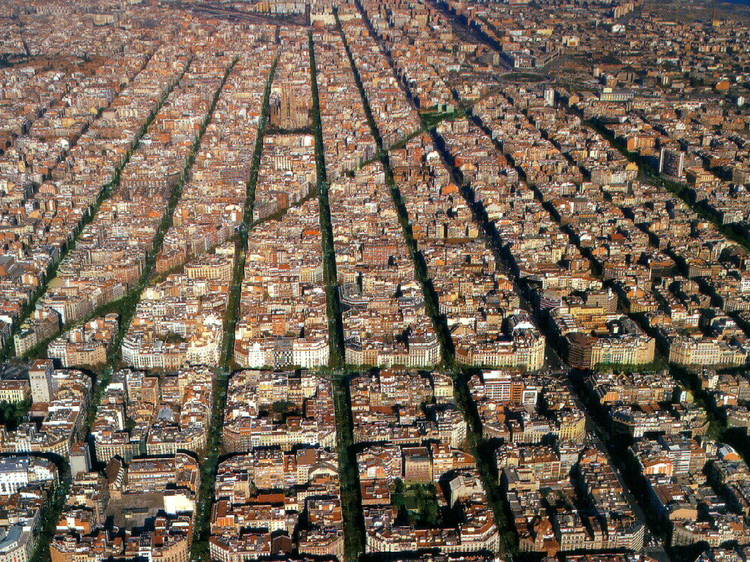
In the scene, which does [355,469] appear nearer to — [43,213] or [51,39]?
[43,213]

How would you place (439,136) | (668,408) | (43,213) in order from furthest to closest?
(439,136) < (43,213) < (668,408)

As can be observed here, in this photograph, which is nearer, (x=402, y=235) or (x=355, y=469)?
(x=355, y=469)

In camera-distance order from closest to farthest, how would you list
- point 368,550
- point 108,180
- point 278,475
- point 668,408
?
point 368,550 < point 278,475 < point 668,408 < point 108,180

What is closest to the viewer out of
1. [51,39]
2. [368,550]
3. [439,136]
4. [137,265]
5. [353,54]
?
[368,550]

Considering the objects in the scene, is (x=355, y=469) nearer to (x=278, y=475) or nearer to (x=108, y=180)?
(x=278, y=475)

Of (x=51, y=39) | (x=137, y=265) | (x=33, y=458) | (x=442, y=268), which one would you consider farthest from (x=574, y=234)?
(x=51, y=39)

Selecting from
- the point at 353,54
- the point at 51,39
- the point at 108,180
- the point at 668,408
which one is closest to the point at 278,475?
the point at 668,408

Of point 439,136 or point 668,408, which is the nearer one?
point 668,408

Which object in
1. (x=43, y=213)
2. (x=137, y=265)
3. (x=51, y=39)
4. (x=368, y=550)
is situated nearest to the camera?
(x=368, y=550)

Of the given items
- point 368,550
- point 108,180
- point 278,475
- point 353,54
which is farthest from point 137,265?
point 353,54
